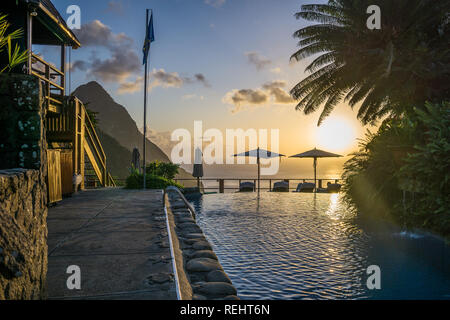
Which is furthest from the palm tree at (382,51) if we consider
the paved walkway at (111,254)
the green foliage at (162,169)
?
the paved walkway at (111,254)

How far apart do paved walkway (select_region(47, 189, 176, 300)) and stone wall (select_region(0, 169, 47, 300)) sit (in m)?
0.62

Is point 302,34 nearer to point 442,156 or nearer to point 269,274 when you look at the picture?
point 442,156

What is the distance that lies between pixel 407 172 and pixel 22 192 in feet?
27.5

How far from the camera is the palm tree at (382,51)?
9.95 m

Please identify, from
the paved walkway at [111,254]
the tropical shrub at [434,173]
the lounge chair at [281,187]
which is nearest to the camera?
the paved walkway at [111,254]

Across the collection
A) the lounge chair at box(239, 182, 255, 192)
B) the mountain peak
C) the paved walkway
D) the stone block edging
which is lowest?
the lounge chair at box(239, 182, 255, 192)

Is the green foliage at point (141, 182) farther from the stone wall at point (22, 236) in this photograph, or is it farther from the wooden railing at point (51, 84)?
the stone wall at point (22, 236)

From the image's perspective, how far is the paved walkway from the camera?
246 cm

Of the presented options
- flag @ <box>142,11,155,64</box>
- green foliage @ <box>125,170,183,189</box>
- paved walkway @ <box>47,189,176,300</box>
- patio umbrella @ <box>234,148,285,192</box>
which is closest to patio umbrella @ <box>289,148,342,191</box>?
patio umbrella @ <box>234,148,285,192</box>

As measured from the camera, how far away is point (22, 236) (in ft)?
5.72

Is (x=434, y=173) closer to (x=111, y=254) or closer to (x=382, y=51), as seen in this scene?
(x=382, y=51)

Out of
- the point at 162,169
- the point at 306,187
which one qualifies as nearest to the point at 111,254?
the point at 162,169

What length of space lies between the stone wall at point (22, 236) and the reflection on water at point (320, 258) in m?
2.77

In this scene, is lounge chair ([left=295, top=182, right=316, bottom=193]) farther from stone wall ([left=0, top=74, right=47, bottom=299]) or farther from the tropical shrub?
stone wall ([left=0, top=74, right=47, bottom=299])
